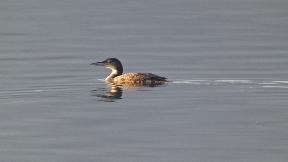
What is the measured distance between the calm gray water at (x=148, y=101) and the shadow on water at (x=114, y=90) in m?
0.03

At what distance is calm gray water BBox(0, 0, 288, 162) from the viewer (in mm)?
9477

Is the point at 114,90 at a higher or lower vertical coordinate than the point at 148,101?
higher

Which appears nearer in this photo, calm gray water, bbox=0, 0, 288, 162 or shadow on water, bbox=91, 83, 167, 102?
calm gray water, bbox=0, 0, 288, 162

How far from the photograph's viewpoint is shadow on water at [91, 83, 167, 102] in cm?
1405

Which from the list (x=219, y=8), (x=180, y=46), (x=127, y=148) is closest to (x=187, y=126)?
(x=127, y=148)

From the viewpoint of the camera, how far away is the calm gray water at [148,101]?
31.1 feet

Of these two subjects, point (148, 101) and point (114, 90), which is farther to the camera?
→ point (114, 90)

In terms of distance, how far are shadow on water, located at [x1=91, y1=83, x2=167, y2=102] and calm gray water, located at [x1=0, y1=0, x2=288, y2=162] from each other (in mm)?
27

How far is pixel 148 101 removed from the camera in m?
13.3

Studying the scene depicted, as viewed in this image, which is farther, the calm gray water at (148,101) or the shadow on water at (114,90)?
the shadow on water at (114,90)

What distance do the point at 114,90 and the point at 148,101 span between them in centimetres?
202

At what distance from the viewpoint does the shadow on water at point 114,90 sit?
1405 cm

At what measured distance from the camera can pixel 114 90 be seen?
15.1m

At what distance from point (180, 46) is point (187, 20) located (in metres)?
18.1
